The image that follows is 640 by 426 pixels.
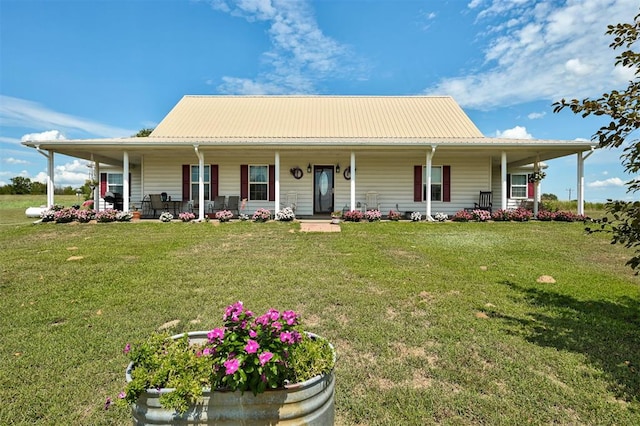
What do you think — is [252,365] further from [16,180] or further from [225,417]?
[16,180]

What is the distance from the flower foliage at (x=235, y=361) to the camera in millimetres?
1479

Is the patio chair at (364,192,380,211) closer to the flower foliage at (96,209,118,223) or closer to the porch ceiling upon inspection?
the porch ceiling

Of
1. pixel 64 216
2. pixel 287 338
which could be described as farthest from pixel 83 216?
pixel 287 338

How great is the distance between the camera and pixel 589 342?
3207 mm

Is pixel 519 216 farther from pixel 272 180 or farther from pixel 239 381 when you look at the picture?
pixel 239 381

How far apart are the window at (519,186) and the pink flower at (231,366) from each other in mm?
17293

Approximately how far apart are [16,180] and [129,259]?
164ft

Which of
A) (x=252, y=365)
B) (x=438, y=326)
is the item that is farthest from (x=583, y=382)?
(x=252, y=365)

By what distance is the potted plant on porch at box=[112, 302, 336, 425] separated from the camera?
58.5 inches

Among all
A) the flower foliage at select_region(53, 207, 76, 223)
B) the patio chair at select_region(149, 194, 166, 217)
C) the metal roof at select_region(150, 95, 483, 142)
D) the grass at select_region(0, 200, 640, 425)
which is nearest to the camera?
the grass at select_region(0, 200, 640, 425)

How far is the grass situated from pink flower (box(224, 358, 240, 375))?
111 cm

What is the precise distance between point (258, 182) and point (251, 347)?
42.1ft

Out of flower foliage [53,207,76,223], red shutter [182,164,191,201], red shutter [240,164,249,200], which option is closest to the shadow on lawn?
red shutter [240,164,249,200]

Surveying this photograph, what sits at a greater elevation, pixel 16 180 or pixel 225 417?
pixel 16 180
